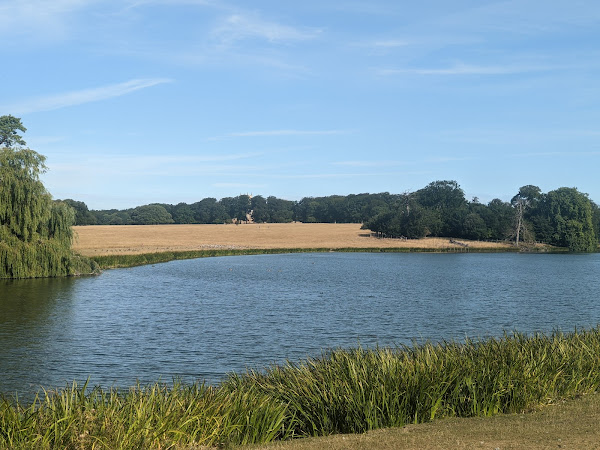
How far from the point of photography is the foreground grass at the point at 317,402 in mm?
8703

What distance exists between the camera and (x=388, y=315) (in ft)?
102

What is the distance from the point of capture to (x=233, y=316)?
3064 cm

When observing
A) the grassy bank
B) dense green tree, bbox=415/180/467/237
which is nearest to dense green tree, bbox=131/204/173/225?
dense green tree, bbox=415/180/467/237

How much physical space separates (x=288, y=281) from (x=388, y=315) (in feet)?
65.2

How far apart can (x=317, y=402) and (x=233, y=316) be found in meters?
20.5

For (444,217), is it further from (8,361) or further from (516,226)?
(8,361)

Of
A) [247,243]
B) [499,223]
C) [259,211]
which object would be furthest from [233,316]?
[259,211]

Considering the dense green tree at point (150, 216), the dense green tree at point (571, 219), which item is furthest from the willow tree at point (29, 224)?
the dense green tree at point (150, 216)

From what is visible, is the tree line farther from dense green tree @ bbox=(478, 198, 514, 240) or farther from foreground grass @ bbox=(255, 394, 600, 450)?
foreground grass @ bbox=(255, 394, 600, 450)

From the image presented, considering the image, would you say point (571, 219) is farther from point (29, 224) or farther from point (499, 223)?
point (29, 224)

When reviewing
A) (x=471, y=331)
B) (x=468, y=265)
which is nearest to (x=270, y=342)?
(x=471, y=331)

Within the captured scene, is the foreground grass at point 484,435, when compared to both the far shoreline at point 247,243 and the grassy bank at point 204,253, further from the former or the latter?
the far shoreline at point 247,243

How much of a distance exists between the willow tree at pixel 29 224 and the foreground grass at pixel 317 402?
1358 inches

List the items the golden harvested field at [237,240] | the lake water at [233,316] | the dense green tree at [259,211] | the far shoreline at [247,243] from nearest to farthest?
the lake water at [233,316] < the far shoreline at [247,243] < the golden harvested field at [237,240] < the dense green tree at [259,211]
